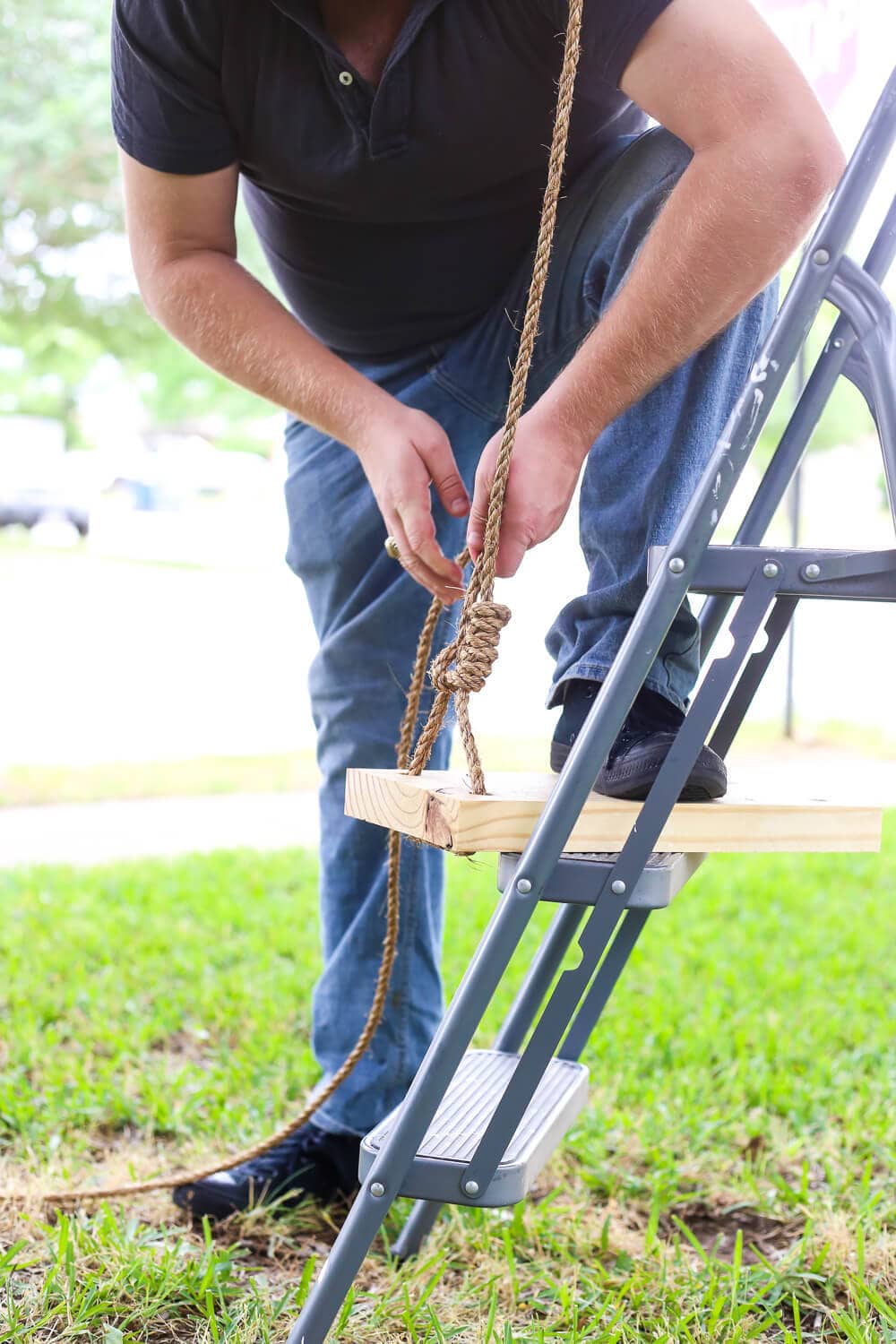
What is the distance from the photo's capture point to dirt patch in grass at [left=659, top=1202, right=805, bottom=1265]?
65.0 inches

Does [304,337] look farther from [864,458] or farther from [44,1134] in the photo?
[864,458]

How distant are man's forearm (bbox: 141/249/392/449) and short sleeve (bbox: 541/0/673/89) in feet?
1.37

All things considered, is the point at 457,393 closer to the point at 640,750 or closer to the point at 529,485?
the point at 529,485

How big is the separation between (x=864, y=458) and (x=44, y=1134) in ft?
44.7

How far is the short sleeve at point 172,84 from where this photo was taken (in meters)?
1.48

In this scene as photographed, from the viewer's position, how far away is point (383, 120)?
146cm

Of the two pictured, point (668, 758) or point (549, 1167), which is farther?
point (549, 1167)

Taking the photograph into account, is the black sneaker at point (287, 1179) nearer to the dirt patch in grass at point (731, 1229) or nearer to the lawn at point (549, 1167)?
the lawn at point (549, 1167)

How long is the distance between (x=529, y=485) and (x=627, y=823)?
350mm

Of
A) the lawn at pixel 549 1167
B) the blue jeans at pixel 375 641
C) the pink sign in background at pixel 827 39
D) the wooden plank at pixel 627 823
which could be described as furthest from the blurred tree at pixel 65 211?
the wooden plank at pixel 627 823

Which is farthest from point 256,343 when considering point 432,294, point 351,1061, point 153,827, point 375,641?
point 153,827

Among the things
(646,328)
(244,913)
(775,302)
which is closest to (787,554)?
(646,328)

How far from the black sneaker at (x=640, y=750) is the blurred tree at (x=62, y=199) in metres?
6.58

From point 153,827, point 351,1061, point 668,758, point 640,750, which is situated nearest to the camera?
point 668,758
